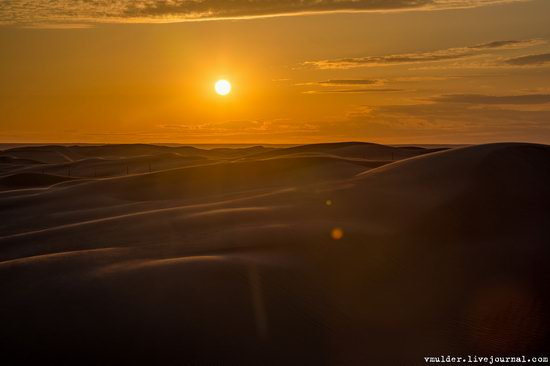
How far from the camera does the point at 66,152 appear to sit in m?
79.4

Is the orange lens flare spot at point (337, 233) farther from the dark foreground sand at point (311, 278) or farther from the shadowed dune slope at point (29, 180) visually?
the shadowed dune slope at point (29, 180)

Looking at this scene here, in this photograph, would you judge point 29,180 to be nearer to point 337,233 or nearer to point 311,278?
point 337,233

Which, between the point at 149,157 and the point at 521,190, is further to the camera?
the point at 149,157

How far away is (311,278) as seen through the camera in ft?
27.6

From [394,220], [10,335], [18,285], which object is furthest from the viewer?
[394,220]

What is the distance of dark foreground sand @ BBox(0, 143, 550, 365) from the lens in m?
6.59

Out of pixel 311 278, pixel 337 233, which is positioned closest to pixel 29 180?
pixel 337 233

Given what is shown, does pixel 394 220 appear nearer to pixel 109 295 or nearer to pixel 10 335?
pixel 109 295

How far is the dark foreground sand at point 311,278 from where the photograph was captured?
659cm

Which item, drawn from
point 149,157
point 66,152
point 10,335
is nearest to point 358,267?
point 10,335

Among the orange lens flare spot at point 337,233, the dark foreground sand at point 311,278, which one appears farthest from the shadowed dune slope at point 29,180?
→ the orange lens flare spot at point 337,233

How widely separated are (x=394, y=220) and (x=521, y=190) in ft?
10.1

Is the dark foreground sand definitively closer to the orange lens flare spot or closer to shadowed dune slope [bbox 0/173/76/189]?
the orange lens flare spot

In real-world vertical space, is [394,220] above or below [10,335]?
above
